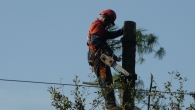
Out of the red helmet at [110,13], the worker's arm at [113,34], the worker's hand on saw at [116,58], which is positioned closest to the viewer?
the worker's hand on saw at [116,58]

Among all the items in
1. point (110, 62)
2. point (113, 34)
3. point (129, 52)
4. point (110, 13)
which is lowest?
point (110, 62)

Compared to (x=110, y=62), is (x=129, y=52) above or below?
above

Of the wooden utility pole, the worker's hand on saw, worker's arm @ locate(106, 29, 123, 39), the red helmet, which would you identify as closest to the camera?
the wooden utility pole

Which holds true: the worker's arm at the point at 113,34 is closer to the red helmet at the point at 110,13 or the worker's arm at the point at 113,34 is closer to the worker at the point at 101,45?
the worker at the point at 101,45

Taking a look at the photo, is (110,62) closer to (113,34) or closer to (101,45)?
(101,45)

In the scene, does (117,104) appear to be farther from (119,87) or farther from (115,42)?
(115,42)

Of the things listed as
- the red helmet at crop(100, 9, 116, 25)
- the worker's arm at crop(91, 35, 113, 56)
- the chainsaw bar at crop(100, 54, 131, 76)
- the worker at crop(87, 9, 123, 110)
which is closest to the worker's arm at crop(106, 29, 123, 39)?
the worker at crop(87, 9, 123, 110)

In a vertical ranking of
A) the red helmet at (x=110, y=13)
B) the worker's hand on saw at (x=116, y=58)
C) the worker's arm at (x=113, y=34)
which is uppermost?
the red helmet at (x=110, y=13)

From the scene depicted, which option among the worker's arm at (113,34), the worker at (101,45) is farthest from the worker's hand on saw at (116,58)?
the worker's arm at (113,34)

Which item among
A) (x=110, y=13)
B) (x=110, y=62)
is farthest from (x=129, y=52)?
(x=110, y=13)


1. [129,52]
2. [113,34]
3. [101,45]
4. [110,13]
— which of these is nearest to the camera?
[101,45]

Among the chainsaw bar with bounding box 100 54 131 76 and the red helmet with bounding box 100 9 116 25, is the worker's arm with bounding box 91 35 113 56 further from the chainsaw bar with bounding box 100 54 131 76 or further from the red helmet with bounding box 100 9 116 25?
the red helmet with bounding box 100 9 116 25

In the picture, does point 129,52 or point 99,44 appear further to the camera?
point 129,52

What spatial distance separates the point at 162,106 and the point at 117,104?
75 cm
